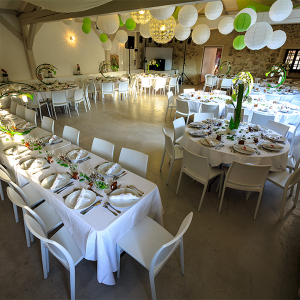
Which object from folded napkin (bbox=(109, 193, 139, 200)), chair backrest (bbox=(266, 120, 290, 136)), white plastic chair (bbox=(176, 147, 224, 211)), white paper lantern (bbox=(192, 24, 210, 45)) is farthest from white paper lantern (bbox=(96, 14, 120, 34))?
folded napkin (bbox=(109, 193, 139, 200))

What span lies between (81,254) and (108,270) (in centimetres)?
28

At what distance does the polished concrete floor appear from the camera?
5.98 feet

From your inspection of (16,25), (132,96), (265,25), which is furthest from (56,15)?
(265,25)

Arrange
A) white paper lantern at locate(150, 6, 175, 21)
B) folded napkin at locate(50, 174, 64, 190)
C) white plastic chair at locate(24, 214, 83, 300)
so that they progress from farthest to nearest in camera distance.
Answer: white paper lantern at locate(150, 6, 175, 21), folded napkin at locate(50, 174, 64, 190), white plastic chair at locate(24, 214, 83, 300)

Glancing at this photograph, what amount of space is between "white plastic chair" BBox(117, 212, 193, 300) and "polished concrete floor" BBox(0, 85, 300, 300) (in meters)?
0.20

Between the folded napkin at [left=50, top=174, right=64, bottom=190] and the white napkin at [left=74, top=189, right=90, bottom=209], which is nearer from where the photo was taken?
the white napkin at [left=74, top=189, right=90, bottom=209]

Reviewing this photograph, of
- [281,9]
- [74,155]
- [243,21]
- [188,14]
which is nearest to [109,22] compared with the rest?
[188,14]

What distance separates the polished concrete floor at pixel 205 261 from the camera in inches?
71.7

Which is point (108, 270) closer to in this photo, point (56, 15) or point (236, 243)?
point (236, 243)

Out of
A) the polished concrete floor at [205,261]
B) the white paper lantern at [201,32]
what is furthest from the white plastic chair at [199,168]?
the white paper lantern at [201,32]

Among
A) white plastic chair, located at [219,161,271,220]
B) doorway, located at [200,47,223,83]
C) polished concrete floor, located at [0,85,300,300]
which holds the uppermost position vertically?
doorway, located at [200,47,223,83]

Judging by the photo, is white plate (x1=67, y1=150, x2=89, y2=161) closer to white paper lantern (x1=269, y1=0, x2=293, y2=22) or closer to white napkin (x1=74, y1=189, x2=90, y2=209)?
white napkin (x1=74, y1=189, x2=90, y2=209)

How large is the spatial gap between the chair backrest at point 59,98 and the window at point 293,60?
10.4m

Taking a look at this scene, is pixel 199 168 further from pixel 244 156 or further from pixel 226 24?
pixel 226 24
